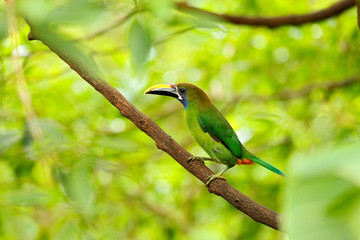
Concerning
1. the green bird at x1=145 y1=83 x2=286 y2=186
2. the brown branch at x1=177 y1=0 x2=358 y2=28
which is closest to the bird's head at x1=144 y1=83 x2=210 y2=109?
the green bird at x1=145 y1=83 x2=286 y2=186

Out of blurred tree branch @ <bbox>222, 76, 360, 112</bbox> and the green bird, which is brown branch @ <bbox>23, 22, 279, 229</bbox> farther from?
blurred tree branch @ <bbox>222, 76, 360, 112</bbox>

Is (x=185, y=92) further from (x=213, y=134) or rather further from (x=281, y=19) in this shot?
(x=281, y=19)

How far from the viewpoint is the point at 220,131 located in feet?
9.19

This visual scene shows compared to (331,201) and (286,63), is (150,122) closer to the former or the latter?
(331,201)

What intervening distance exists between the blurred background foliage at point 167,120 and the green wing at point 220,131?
194 mm

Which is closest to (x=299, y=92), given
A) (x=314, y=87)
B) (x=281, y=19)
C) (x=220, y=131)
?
(x=314, y=87)

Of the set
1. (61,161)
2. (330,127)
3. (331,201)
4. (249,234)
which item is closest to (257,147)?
(249,234)

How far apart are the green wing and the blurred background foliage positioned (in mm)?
194

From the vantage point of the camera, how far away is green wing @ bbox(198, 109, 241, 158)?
2781mm

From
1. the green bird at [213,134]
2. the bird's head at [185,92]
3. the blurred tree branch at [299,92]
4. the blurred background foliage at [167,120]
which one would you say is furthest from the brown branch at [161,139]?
the blurred tree branch at [299,92]

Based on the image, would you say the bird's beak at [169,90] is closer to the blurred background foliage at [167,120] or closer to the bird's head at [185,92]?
the bird's head at [185,92]

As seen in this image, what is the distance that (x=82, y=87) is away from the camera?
3947 mm

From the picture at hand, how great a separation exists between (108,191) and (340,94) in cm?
200

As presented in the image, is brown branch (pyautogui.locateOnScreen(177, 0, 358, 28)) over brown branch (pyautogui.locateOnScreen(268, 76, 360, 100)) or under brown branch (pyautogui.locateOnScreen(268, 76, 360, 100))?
over
